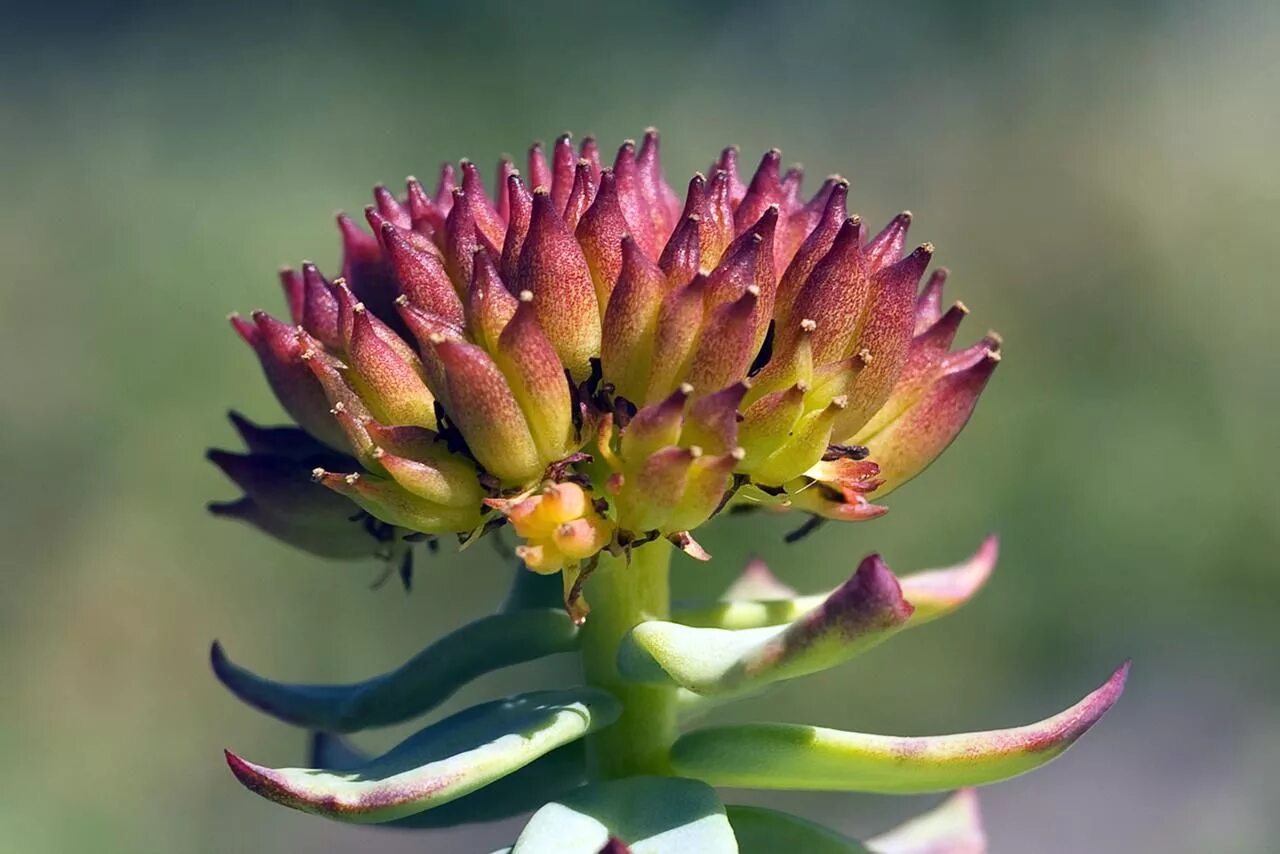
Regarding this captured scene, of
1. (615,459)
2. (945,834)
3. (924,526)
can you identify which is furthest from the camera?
(924,526)

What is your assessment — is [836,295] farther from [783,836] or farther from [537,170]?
[783,836]

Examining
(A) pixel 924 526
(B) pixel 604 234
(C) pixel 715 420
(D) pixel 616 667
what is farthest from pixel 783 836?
(A) pixel 924 526

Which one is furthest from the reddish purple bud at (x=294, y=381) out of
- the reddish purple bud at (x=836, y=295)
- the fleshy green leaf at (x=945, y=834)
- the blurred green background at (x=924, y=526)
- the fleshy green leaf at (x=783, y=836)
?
the blurred green background at (x=924, y=526)

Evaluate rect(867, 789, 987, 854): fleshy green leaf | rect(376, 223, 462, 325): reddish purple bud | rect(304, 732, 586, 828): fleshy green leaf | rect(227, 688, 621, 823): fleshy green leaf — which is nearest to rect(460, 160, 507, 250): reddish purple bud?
rect(376, 223, 462, 325): reddish purple bud

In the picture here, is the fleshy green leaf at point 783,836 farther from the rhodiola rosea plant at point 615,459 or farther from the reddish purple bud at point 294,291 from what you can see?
A: the reddish purple bud at point 294,291

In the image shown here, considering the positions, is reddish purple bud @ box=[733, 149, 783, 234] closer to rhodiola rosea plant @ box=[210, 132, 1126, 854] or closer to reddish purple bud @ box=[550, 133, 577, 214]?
rhodiola rosea plant @ box=[210, 132, 1126, 854]

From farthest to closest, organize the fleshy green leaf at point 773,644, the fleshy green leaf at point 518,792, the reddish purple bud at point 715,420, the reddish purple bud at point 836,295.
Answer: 1. the fleshy green leaf at point 518,792
2. the reddish purple bud at point 836,295
3. the reddish purple bud at point 715,420
4. the fleshy green leaf at point 773,644
